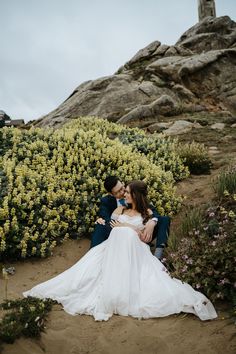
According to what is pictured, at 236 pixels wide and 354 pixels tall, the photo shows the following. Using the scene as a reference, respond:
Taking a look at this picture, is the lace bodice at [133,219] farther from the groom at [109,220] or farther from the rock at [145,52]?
the rock at [145,52]

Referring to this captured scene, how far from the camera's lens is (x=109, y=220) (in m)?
6.69

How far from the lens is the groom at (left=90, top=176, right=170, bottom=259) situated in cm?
622

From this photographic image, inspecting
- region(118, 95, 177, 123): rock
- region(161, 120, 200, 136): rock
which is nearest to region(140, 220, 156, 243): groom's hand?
region(161, 120, 200, 136): rock

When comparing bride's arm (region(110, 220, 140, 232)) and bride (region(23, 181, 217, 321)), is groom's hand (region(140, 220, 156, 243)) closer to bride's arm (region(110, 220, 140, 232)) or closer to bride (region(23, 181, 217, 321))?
bride's arm (region(110, 220, 140, 232))

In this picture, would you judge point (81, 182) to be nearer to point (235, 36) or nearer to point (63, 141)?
point (63, 141)

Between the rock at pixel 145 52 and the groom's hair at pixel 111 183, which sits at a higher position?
the rock at pixel 145 52

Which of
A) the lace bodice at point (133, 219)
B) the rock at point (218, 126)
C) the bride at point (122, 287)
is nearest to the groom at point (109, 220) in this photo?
the lace bodice at point (133, 219)

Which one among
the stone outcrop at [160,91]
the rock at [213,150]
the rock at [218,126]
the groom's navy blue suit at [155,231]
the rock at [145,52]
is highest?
the rock at [145,52]

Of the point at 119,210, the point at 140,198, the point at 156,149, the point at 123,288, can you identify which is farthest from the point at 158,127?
the point at 123,288

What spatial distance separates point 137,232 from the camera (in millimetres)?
6156

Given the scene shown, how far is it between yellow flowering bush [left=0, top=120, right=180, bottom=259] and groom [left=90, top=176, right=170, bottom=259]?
44 centimetres

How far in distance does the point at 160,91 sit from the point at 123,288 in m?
15.0

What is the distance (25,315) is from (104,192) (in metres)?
3.53

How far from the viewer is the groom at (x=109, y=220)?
622 centimetres
